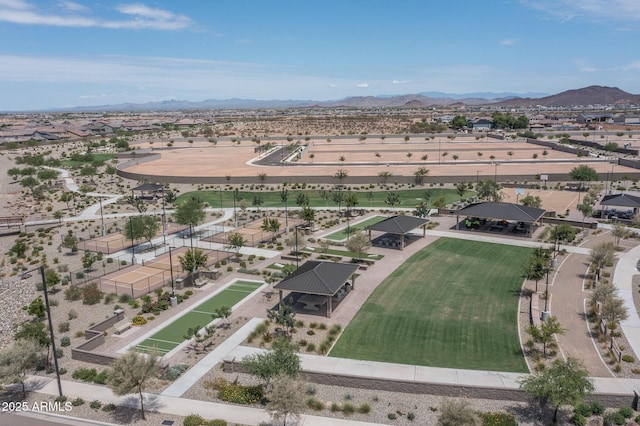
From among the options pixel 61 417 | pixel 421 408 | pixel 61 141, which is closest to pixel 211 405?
pixel 61 417

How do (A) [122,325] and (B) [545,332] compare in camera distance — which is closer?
(B) [545,332]

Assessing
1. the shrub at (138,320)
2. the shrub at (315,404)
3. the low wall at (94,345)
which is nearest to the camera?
the shrub at (315,404)

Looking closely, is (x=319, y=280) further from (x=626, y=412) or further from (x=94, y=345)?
(x=626, y=412)

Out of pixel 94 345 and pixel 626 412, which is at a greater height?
pixel 626 412

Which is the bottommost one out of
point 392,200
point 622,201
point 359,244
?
point 359,244

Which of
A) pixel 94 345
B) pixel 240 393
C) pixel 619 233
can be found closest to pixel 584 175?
pixel 619 233

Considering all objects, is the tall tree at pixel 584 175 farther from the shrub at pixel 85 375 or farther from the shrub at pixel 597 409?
the shrub at pixel 85 375

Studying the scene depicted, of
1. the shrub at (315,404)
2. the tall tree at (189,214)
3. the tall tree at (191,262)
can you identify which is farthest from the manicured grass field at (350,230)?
the shrub at (315,404)
